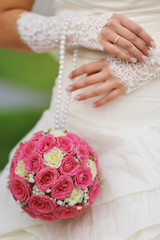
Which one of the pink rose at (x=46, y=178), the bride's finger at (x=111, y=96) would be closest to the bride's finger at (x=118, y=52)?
the bride's finger at (x=111, y=96)

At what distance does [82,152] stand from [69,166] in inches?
2.8

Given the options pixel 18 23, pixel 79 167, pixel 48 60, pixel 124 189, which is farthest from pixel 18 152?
pixel 48 60

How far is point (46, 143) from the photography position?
0.87m

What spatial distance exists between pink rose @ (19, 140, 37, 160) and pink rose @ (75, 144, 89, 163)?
13 cm

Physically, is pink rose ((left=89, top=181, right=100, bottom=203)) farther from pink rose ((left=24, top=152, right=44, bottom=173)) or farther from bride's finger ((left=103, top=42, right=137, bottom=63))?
bride's finger ((left=103, top=42, right=137, bottom=63))

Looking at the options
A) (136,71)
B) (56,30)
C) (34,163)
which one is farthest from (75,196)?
(56,30)

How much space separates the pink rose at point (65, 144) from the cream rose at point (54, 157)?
1 centimetres

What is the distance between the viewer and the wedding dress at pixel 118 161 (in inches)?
33.9

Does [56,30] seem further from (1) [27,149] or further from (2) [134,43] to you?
(1) [27,149]

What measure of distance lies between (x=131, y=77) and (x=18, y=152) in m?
0.45

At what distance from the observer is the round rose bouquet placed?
81 centimetres

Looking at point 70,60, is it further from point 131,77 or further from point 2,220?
point 2,220

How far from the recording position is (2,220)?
0.95 metres

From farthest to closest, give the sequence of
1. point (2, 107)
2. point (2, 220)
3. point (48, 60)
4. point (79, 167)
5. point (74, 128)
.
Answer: point (48, 60) < point (2, 107) < point (74, 128) < point (2, 220) < point (79, 167)
